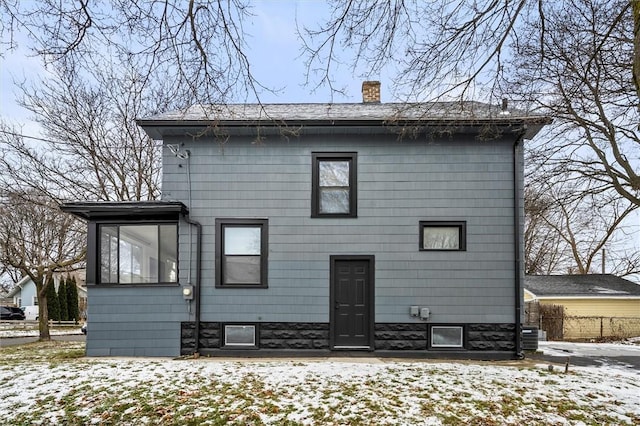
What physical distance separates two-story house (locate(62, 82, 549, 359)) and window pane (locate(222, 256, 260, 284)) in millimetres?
21

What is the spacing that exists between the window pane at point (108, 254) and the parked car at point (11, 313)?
32.0m

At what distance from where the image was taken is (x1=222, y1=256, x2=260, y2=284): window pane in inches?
343

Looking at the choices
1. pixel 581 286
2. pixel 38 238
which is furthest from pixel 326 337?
pixel 581 286

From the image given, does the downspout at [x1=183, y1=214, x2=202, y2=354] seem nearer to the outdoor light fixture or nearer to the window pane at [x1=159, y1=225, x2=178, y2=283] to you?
the outdoor light fixture

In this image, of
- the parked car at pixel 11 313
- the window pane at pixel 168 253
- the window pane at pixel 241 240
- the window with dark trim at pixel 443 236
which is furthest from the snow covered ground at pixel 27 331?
the window with dark trim at pixel 443 236

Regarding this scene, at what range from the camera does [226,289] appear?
8.66m

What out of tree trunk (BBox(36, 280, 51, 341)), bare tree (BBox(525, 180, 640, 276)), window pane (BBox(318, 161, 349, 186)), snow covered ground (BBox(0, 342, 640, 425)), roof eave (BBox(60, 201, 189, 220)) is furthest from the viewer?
bare tree (BBox(525, 180, 640, 276))

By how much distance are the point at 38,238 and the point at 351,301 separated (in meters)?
12.9

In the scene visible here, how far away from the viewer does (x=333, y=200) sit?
8812 mm

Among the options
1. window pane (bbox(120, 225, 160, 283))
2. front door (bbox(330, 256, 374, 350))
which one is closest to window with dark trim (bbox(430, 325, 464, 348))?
front door (bbox(330, 256, 374, 350))

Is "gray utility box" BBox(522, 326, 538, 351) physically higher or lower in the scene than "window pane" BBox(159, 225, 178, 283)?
lower

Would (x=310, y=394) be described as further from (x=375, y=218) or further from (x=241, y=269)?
(x=375, y=218)

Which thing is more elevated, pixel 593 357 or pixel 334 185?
pixel 334 185

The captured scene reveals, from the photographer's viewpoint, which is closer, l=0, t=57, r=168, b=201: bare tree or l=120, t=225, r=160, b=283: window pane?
l=120, t=225, r=160, b=283: window pane
